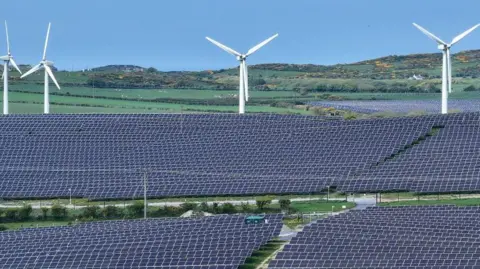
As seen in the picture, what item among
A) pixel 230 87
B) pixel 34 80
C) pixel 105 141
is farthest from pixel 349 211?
pixel 230 87

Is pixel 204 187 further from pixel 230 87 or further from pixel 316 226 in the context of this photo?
pixel 230 87

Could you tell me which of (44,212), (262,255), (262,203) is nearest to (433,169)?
(262,203)

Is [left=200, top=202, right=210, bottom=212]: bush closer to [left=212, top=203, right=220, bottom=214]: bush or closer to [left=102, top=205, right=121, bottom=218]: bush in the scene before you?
[left=212, top=203, right=220, bottom=214]: bush

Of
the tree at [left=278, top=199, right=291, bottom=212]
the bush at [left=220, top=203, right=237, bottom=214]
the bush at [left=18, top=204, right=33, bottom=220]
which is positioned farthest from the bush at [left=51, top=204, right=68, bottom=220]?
the tree at [left=278, top=199, right=291, bottom=212]

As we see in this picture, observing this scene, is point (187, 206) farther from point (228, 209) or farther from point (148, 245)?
point (148, 245)

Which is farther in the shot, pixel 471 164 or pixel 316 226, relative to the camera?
pixel 471 164
